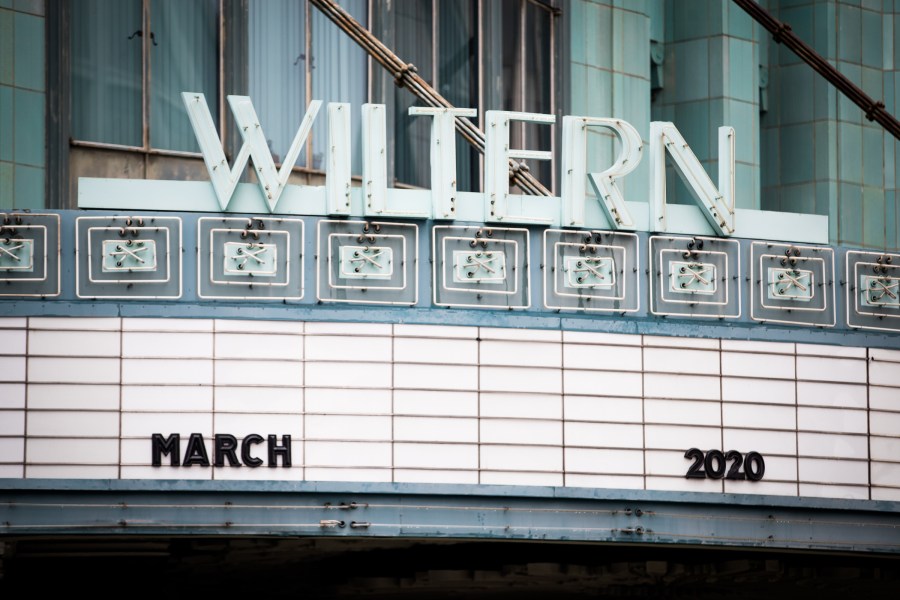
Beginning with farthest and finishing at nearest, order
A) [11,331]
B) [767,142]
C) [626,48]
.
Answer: [767,142]
[626,48]
[11,331]

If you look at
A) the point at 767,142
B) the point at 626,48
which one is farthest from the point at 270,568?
the point at 767,142

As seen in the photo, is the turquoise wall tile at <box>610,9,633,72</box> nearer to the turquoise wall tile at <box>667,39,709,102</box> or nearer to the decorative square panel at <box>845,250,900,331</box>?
the turquoise wall tile at <box>667,39,709,102</box>

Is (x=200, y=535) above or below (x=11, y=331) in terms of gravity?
below

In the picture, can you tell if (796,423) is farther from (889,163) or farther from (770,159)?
(889,163)

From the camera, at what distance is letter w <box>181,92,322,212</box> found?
1991cm

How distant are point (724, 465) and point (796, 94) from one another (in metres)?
11.8

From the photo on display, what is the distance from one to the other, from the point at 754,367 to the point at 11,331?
8.54 m

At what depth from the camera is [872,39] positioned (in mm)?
31062

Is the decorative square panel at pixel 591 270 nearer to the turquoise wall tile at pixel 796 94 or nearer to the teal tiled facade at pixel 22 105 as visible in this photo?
the teal tiled facade at pixel 22 105

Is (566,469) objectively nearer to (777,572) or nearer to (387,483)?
(387,483)

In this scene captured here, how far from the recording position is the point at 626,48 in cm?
2814

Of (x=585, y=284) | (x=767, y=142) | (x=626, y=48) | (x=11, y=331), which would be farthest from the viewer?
(x=767, y=142)

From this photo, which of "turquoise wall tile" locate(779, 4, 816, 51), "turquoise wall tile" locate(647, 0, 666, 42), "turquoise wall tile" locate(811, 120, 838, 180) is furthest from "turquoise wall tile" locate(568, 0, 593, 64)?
"turquoise wall tile" locate(811, 120, 838, 180)

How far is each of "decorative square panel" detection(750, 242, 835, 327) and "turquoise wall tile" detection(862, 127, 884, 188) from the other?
364 inches
